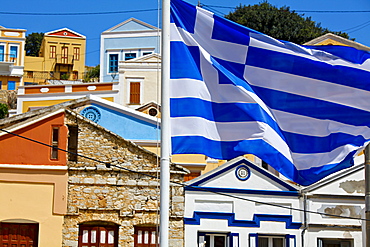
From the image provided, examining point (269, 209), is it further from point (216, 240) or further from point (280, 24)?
point (280, 24)

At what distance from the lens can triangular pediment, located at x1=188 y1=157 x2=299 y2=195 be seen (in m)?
21.0

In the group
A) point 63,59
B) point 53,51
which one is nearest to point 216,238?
point 63,59

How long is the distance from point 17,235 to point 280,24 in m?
41.8

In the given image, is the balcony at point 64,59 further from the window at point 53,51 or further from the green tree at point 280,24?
the green tree at point 280,24

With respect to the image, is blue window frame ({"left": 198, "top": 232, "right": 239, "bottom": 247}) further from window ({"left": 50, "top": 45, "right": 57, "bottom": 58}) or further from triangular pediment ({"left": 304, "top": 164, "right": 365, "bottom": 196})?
window ({"left": 50, "top": 45, "right": 57, "bottom": 58})

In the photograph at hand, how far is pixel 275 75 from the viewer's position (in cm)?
1170

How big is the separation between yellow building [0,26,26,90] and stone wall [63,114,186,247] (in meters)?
47.9

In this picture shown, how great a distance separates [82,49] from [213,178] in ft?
187

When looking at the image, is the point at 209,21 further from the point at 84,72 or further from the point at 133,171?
the point at 84,72

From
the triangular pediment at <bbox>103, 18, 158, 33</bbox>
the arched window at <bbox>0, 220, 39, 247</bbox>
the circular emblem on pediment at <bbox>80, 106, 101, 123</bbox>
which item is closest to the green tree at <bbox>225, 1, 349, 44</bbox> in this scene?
the triangular pediment at <bbox>103, 18, 158, 33</bbox>

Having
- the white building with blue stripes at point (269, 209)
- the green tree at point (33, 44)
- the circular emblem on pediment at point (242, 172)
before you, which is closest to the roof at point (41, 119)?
the white building with blue stripes at point (269, 209)

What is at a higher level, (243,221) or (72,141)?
(72,141)

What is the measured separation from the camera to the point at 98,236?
787 inches

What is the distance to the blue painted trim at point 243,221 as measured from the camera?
20609 mm
